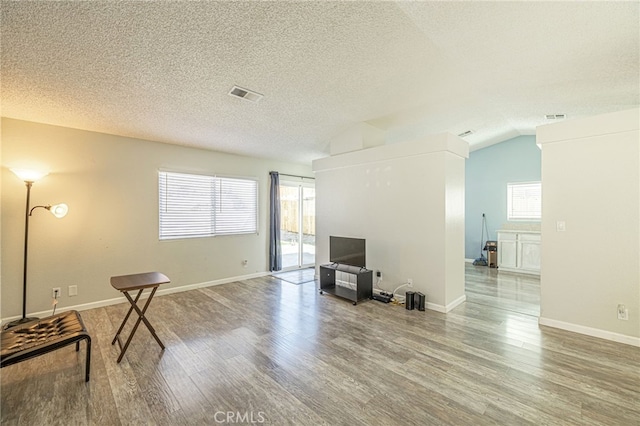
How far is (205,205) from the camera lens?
536 centimetres

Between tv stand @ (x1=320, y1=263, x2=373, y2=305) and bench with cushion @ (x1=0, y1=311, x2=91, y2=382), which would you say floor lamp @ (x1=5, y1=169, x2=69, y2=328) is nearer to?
bench with cushion @ (x1=0, y1=311, x2=91, y2=382)

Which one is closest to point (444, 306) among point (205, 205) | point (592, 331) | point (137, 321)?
point (592, 331)

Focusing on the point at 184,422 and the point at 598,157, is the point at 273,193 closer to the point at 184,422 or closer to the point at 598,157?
the point at 184,422

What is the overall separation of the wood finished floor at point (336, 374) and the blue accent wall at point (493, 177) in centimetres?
413

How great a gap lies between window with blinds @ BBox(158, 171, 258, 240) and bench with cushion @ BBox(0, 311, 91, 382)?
93.5 inches

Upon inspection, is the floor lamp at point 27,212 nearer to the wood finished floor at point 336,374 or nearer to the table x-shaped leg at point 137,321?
the wood finished floor at point 336,374

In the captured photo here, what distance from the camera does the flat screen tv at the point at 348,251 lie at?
4.43 metres

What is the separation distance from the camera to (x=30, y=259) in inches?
144

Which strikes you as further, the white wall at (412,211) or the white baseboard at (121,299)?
the white wall at (412,211)

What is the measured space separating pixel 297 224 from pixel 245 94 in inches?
153

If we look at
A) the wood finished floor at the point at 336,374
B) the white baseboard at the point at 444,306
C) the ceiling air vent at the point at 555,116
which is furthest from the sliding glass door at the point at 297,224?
the ceiling air vent at the point at 555,116

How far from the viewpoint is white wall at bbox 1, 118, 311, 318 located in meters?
3.58

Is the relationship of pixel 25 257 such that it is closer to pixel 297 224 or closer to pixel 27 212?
pixel 27 212

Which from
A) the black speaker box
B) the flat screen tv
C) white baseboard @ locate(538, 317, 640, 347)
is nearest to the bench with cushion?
the flat screen tv
